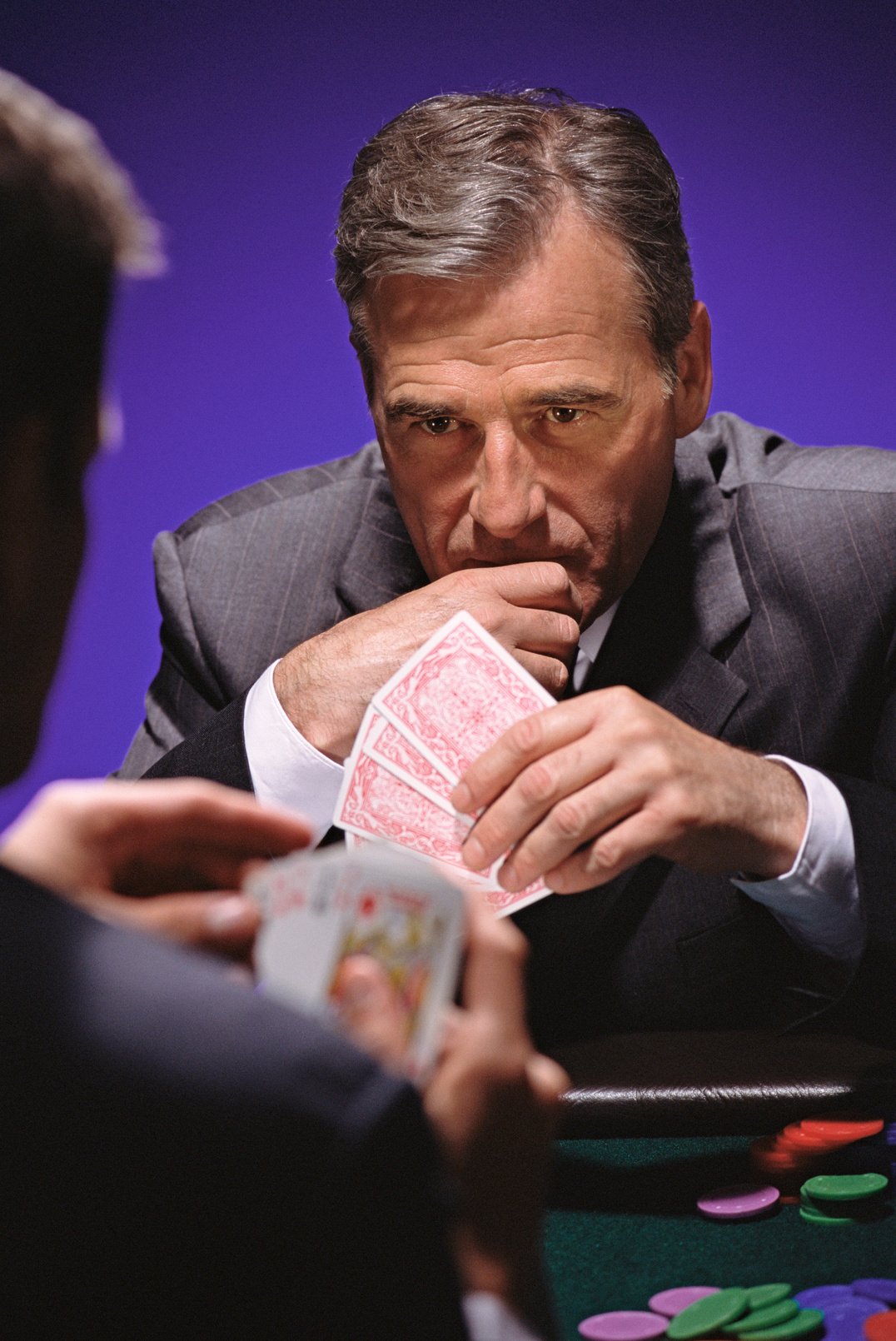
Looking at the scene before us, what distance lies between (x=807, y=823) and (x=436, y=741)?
601mm

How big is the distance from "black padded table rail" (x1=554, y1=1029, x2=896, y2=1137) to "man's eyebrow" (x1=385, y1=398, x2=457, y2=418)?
1.18 meters

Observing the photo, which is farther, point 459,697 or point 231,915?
point 459,697

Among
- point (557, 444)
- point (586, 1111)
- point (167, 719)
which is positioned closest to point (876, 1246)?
point (586, 1111)

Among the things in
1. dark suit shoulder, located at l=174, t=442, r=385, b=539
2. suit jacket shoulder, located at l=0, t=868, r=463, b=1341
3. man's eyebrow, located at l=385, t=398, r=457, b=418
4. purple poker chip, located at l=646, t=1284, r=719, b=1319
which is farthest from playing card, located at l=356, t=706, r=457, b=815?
Answer: suit jacket shoulder, located at l=0, t=868, r=463, b=1341

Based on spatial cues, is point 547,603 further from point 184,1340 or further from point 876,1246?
point 184,1340

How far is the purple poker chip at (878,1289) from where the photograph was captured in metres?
1.30

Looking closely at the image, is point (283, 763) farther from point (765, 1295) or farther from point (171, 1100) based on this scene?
point (171, 1100)

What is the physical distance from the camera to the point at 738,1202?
153cm

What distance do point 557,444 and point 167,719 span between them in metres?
1.11

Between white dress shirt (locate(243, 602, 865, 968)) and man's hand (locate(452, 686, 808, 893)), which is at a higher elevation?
man's hand (locate(452, 686, 808, 893))

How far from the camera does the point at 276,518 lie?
3.05 metres

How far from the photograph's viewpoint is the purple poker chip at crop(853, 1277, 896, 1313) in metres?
1.30

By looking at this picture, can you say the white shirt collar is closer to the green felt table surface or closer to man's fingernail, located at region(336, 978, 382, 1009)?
the green felt table surface

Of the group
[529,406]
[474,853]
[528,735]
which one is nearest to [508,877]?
[474,853]
